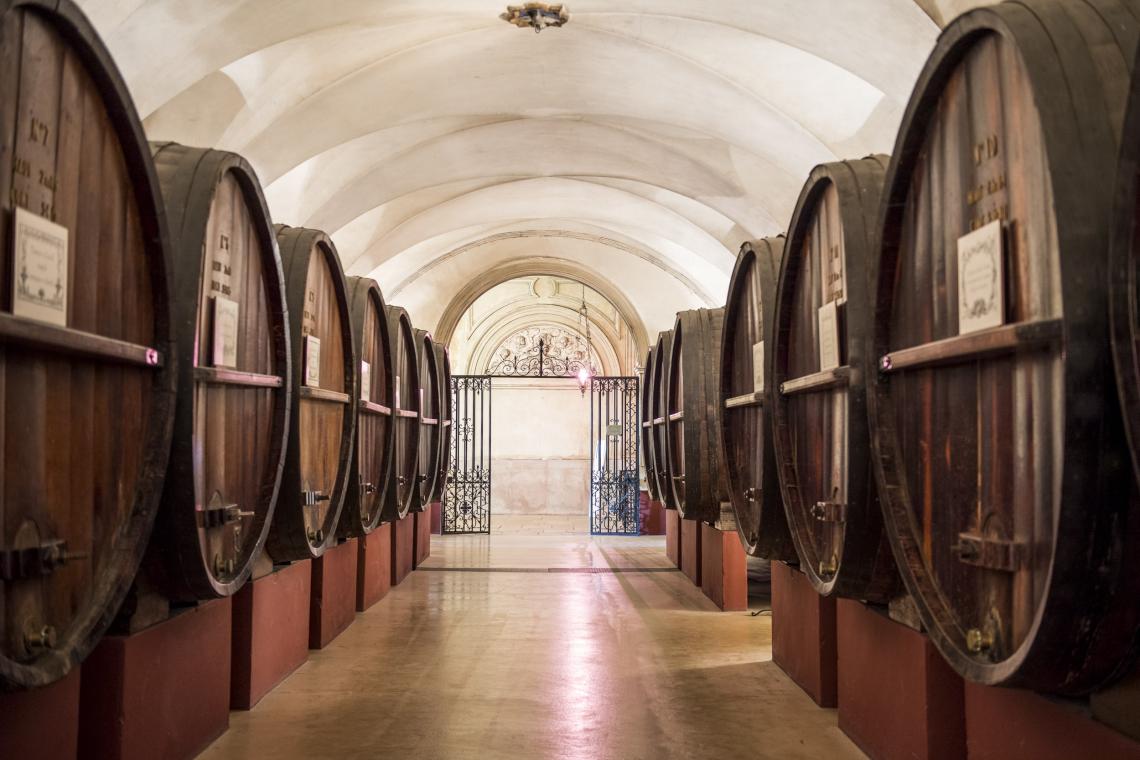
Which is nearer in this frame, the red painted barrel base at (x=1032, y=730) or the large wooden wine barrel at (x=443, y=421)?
the red painted barrel base at (x=1032, y=730)

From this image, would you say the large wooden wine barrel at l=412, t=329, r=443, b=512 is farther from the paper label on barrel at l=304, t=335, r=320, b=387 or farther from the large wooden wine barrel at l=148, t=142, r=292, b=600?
the large wooden wine barrel at l=148, t=142, r=292, b=600

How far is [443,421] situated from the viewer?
9266 millimetres

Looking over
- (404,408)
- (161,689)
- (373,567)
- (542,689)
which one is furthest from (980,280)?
(373,567)

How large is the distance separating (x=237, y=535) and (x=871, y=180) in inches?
91.1

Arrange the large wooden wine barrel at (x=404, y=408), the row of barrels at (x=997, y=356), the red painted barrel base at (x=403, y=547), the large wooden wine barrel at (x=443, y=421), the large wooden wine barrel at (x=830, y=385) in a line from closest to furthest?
the row of barrels at (x=997, y=356) → the large wooden wine barrel at (x=830, y=385) → the large wooden wine barrel at (x=404, y=408) → the red painted barrel base at (x=403, y=547) → the large wooden wine barrel at (x=443, y=421)

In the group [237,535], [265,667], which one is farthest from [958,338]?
[265,667]

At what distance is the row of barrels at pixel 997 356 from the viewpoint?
163 centimetres

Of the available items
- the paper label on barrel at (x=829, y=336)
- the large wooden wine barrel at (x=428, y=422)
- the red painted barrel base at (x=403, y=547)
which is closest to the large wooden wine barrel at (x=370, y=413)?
the large wooden wine barrel at (x=428, y=422)

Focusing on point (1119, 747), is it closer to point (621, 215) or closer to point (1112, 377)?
point (1112, 377)

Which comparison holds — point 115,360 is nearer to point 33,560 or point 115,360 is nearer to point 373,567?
point 33,560

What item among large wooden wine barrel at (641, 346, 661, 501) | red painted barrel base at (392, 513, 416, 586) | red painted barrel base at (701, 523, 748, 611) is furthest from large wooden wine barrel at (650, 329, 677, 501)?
red painted barrel base at (392, 513, 416, 586)

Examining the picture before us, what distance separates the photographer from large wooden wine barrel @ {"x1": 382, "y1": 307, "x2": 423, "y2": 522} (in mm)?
6398

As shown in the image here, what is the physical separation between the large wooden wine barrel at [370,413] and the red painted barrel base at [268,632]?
43 cm

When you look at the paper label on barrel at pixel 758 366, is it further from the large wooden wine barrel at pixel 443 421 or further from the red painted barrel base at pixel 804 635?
the large wooden wine barrel at pixel 443 421
